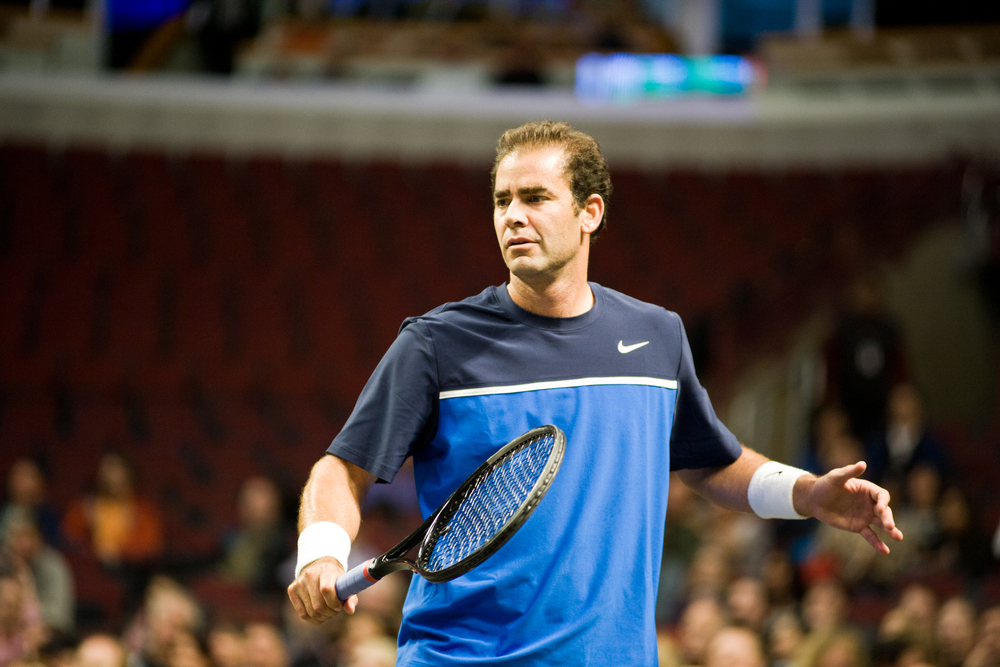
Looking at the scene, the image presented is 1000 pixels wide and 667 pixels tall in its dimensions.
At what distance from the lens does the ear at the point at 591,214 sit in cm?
224

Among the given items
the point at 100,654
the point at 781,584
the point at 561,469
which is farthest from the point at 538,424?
the point at 781,584

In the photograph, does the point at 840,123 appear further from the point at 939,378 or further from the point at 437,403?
the point at 437,403

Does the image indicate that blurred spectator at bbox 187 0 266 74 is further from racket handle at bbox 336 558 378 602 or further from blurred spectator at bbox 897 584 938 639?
racket handle at bbox 336 558 378 602

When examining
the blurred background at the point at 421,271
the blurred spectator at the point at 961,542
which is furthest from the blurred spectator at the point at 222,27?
the blurred spectator at the point at 961,542

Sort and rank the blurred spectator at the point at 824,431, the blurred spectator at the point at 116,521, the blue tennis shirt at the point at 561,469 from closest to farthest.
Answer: the blue tennis shirt at the point at 561,469, the blurred spectator at the point at 116,521, the blurred spectator at the point at 824,431

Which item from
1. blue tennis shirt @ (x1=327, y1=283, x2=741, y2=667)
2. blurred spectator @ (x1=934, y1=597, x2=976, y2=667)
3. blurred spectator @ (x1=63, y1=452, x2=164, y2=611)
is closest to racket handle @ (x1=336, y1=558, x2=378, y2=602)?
blue tennis shirt @ (x1=327, y1=283, x2=741, y2=667)

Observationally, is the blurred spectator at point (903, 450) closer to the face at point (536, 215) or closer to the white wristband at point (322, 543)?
the face at point (536, 215)

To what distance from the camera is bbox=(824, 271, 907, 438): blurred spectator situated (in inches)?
294

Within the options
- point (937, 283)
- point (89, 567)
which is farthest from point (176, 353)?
point (937, 283)

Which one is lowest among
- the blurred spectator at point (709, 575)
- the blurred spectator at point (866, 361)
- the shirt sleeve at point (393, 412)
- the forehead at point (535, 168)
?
the blurred spectator at point (709, 575)

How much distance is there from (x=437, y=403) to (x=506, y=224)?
40 centimetres

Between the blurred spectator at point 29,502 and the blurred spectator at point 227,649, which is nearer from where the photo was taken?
the blurred spectator at point 227,649

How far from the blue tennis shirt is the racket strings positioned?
119 mm

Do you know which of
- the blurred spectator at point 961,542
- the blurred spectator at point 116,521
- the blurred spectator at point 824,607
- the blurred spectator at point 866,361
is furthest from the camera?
the blurred spectator at point 866,361
